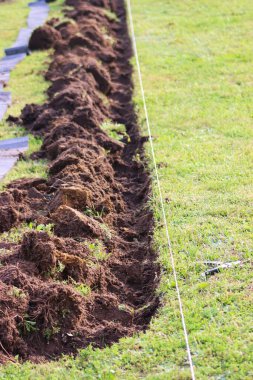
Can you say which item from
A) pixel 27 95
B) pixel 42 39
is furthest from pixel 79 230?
pixel 42 39

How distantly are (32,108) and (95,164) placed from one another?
2811 mm

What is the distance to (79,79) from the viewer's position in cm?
1137

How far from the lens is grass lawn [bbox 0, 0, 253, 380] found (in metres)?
5.32

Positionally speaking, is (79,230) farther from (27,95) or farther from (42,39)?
(42,39)

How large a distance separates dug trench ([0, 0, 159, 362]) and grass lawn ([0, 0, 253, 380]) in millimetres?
237

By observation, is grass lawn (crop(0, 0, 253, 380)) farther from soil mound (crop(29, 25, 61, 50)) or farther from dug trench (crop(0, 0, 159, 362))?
soil mound (crop(29, 25, 61, 50))

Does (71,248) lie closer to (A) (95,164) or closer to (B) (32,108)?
(A) (95,164)

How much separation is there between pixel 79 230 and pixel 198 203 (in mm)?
1427

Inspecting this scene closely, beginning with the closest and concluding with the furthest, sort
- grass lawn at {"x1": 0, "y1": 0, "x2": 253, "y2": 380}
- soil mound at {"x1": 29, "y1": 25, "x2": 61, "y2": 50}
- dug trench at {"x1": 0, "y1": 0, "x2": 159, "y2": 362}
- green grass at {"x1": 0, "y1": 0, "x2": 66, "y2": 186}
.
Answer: grass lawn at {"x1": 0, "y1": 0, "x2": 253, "y2": 380} → dug trench at {"x1": 0, "y1": 0, "x2": 159, "y2": 362} → green grass at {"x1": 0, "y1": 0, "x2": 66, "y2": 186} → soil mound at {"x1": 29, "y1": 25, "x2": 61, "y2": 50}

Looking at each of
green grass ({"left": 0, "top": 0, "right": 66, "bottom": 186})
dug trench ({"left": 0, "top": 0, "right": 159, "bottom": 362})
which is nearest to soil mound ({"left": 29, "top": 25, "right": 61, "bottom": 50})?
green grass ({"left": 0, "top": 0, "right": 66, "bottom": 186})

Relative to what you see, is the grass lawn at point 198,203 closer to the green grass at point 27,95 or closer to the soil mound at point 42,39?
the green grass at point 27,95

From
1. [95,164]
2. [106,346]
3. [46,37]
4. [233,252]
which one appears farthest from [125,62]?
[106,346]

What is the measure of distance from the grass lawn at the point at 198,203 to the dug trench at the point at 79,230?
0.24 m

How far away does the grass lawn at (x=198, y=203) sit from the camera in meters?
5.32
